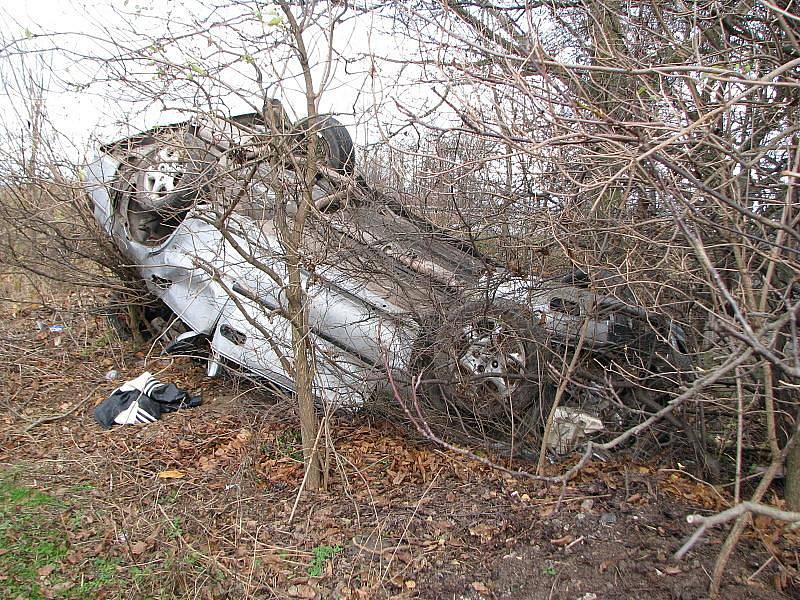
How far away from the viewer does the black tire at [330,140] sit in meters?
3.66

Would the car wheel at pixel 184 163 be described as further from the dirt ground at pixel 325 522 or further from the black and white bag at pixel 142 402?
the black and white bag at pixel 142 402

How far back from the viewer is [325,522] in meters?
3.96

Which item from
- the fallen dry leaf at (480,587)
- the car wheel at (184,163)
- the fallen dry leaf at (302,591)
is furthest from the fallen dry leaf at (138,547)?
the car wheel at (184,163)

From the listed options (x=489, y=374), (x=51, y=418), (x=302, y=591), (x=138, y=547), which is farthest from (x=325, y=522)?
(x=51, y=418)

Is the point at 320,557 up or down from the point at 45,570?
up

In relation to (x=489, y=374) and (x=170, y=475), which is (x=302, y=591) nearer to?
(x=170, y=475)

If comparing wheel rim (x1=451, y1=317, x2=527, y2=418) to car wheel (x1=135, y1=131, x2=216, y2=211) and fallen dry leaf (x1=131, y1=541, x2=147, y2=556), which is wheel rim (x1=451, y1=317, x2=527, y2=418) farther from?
fallen dry leaf (x1=131, y1=541, x2=147, y2=556)

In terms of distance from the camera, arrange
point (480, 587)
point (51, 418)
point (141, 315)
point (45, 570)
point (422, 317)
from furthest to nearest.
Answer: point (141, 315)
point (51, 418)
point (422, 317)
point (45, 570)
point (480, 587)

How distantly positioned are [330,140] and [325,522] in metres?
2.58

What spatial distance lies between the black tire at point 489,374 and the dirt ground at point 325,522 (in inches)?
13.3

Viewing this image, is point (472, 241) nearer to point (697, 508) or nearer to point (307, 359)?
point (307, 359)

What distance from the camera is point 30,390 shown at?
19.4 feet

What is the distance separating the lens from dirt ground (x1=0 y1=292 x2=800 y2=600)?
10.9 feet

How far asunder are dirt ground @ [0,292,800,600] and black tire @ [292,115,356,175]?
1.89m
